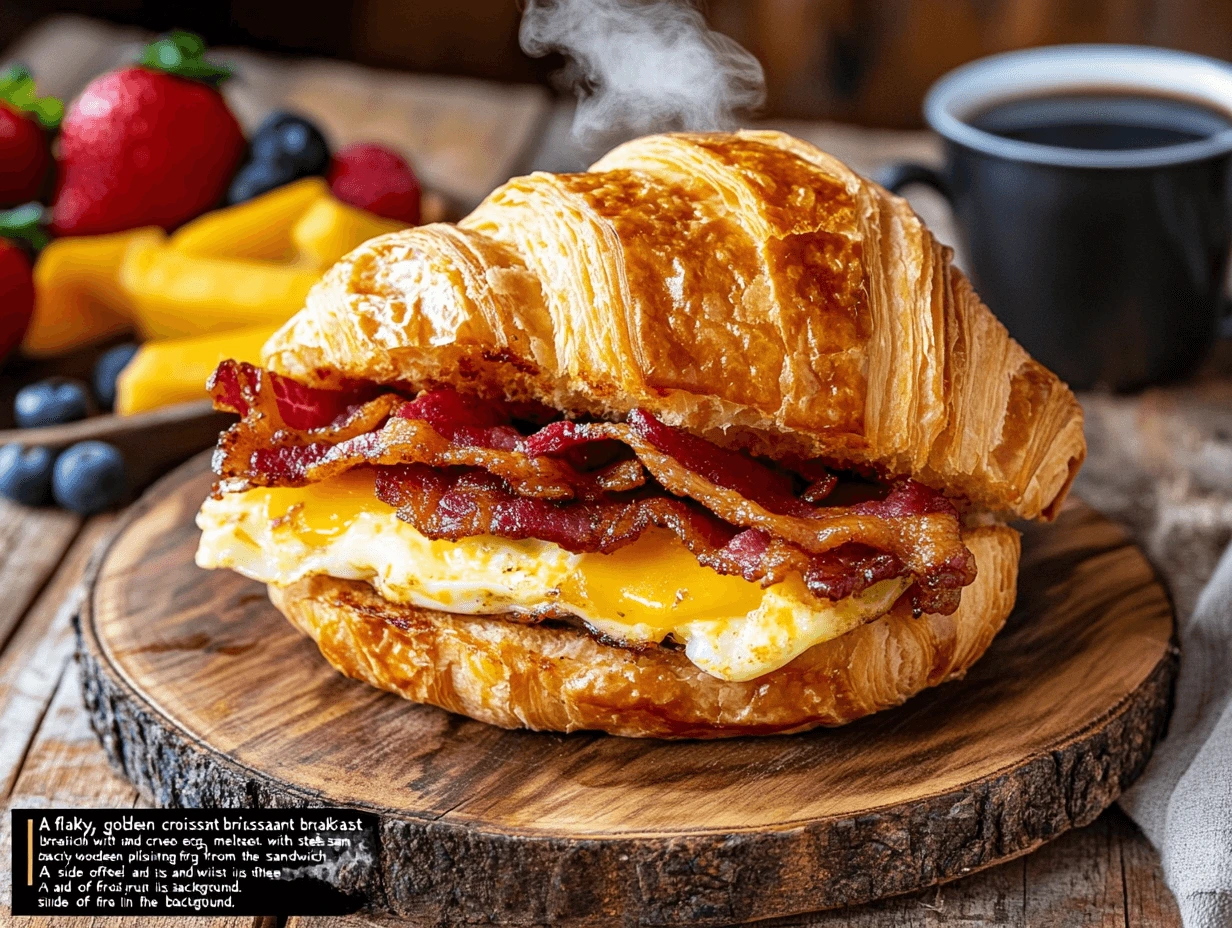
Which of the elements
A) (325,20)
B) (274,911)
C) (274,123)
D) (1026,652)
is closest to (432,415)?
(274,911)

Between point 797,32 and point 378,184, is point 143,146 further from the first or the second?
point 797,32

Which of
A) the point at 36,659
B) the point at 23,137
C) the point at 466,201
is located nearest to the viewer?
the point at 36,659

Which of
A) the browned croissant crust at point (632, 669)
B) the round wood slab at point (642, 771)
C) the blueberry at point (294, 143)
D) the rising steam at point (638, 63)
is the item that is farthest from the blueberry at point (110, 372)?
the browned croissant crust at point (632, 669)

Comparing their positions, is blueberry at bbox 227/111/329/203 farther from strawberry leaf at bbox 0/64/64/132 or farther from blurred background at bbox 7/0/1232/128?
blurred background at bbox 7/0/1232/128

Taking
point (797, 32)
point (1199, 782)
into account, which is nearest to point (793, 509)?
point (1199, 782)

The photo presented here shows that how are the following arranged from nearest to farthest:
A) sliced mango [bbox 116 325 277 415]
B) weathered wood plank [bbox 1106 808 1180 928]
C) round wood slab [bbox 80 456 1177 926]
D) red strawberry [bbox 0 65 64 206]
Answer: round wood slab [bbox 80 456 1177 926] → weathered wood plank [bbox 1106 808 1180 928] → sliced mango [bbox 116 325 277 415] → red strawberry [bbox 0 65 64 206]

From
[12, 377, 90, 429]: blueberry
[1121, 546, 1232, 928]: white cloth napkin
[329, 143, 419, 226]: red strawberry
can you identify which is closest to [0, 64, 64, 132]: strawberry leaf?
[329, 143, 419, 226]: red strawberry
